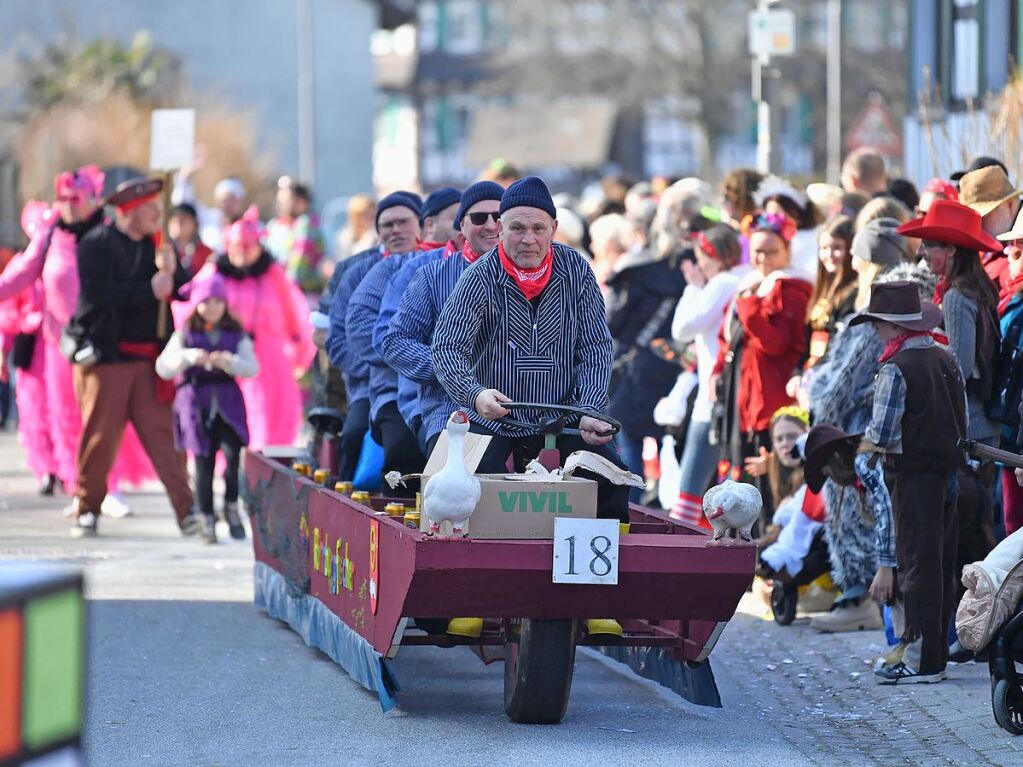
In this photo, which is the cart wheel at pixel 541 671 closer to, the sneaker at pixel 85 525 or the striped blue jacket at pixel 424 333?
the striped blue jacket at pixel 424 333

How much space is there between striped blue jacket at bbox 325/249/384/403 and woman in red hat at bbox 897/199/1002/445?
3.04 m

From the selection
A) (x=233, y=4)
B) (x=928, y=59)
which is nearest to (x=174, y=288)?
(x=928, y=59)

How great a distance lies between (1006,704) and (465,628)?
2040 mm

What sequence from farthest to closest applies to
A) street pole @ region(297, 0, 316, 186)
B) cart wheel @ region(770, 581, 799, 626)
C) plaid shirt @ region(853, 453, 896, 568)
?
street pole @ region(297, 0, 316, 186)
cart wheel @ region(770, 581, 799, 626)
plaid shirt @ region(853, 453, 896, 568)

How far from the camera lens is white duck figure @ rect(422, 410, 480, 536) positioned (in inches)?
292

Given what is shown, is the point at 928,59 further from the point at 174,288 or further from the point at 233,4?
the point at 233,4

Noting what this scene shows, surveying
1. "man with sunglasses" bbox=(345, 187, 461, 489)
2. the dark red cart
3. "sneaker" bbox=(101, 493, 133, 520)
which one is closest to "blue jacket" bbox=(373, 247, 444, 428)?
"man with sunglasses" bbox=(345, 187, 461, 489)

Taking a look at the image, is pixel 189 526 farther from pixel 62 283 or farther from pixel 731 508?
pixel 731 508

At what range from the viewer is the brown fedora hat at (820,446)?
9.14m

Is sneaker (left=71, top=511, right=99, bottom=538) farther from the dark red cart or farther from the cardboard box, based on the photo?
the cardboard box

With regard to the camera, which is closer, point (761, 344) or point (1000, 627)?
point (1000, 627)

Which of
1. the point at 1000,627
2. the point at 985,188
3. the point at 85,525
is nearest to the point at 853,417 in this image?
the point at 985,188

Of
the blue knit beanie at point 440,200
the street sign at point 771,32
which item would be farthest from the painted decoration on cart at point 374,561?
the street sign at point 771,32

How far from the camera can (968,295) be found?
9297 millimetres
